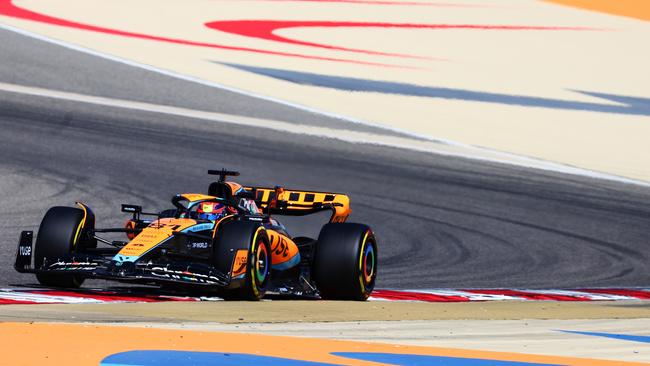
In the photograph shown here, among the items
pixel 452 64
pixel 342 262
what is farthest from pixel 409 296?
pixel 452 64

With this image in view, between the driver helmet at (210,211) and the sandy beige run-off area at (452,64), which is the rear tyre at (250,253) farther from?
the sandy beige run-off area at (452,64)

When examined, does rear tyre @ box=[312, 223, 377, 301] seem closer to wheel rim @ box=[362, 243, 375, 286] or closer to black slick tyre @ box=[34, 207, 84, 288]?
wheel rim @ box=[362, 243, 375, 286]

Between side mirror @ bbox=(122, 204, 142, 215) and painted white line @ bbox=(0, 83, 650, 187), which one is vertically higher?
painted white line @ bbox=(0, 83, 650, 187)

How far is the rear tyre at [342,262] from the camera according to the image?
35.8 ft

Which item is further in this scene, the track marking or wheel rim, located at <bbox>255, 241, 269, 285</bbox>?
wheel rim, located at <bbox>255, 241, 269, 285</bbox>

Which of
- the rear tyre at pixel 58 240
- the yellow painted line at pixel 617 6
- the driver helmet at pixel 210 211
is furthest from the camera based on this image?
the yellow painted line at pixel 617 6

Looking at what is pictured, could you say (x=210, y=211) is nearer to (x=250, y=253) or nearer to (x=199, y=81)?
(x=250, y=253)

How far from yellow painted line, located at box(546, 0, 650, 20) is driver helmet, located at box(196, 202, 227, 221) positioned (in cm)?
3645

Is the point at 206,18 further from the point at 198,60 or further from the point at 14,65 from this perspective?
the point at 14,65

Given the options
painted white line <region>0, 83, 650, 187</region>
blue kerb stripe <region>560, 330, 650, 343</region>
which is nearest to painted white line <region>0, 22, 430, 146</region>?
painted white line <region>0, 83, 650, 187</region>

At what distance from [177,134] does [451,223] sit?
6301 mm

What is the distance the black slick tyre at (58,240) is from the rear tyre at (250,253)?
1.21 meters

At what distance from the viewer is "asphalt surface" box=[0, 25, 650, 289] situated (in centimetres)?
1466

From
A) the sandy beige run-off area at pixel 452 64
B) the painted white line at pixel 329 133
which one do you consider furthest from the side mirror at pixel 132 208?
the sandy beige run-off area at pixel 452 64
